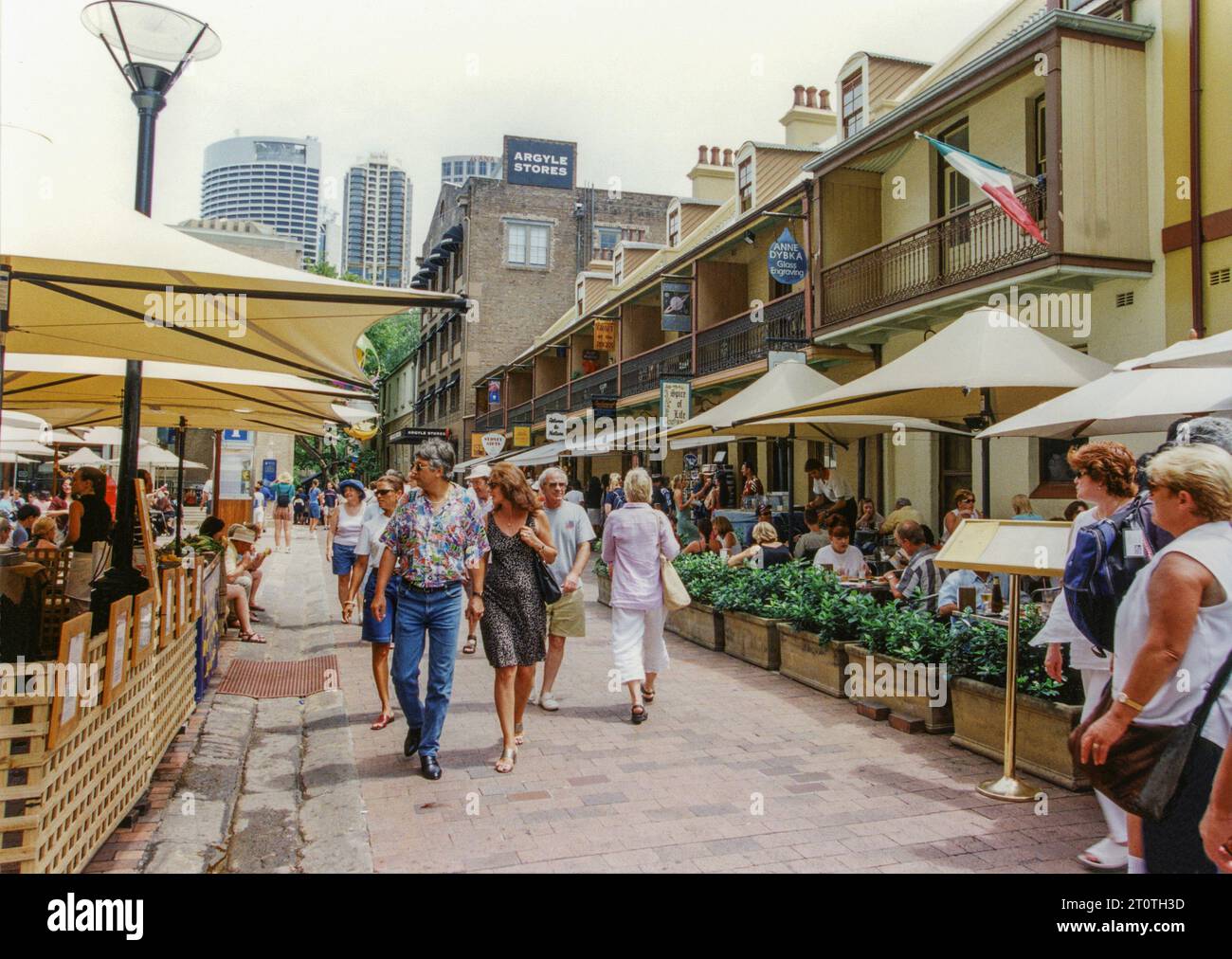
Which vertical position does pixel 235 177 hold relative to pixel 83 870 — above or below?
above

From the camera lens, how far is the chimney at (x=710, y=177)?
92.0ft

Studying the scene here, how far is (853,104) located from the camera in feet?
54.4

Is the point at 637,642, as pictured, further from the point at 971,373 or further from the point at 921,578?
the point at 971,373

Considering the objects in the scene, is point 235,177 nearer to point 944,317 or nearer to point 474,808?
point 944,317

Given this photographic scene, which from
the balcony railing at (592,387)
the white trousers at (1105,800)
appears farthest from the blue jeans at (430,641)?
the balcony railing at (592,387)

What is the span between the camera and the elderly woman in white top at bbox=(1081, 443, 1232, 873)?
2.67m

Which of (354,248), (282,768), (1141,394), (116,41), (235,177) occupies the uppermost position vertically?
(354,248)

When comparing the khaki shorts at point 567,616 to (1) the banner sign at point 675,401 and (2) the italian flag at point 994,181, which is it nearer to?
(2) the italian flag at point 994,181

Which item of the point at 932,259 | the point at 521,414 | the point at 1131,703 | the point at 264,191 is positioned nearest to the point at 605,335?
the point at 521,414

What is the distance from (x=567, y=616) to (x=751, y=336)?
42.1 feet

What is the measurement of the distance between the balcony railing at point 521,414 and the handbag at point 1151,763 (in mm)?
32384
